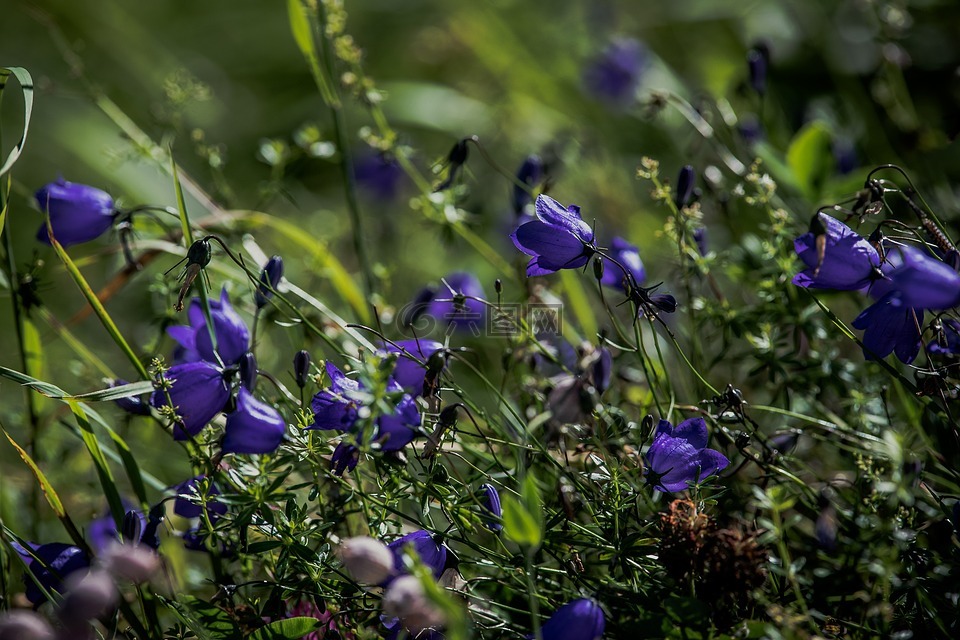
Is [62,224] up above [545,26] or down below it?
above

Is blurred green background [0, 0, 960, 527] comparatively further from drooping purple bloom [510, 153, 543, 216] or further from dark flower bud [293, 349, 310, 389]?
dark flower bud [293, 349, 310, 389]

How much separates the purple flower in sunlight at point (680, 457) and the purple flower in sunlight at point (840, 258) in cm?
27

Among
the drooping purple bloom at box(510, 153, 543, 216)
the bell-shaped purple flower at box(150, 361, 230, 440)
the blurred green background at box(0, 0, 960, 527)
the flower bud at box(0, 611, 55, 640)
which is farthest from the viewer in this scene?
the blurred green background at box(0, 0, 960, 527)

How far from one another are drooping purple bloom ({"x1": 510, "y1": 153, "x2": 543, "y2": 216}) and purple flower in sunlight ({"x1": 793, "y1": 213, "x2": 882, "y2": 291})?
59cm

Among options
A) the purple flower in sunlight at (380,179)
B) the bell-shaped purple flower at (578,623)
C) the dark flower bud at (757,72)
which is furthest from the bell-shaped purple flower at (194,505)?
the purple flower in sunlight at (380,179)

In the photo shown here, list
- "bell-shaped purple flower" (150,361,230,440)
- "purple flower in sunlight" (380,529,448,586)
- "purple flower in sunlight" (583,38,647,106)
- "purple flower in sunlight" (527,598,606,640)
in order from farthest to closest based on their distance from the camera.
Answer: "purple flower in sunlight" (583,38,647,106)
"bell-shaped purple flower" (150,361,230,440)
"purple flower in sunlight" (380,529,448,586)
"purple flower in sunlight" (527,598,606,640)

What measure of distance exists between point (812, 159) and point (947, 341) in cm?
78

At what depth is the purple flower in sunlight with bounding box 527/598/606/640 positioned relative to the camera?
1.01 metres

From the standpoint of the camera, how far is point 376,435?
44.7 inches

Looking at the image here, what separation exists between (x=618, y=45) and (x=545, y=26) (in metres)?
0.53

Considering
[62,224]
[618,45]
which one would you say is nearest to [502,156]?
[618,45]

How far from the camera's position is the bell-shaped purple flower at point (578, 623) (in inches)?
39.8

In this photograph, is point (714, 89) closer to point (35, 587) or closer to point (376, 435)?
point (376, 435)

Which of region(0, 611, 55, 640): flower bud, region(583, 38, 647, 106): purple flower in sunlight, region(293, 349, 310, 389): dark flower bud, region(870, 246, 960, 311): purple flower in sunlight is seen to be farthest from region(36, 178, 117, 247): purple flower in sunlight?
region(583, 38, 647, 106): purple flower in sunlight
